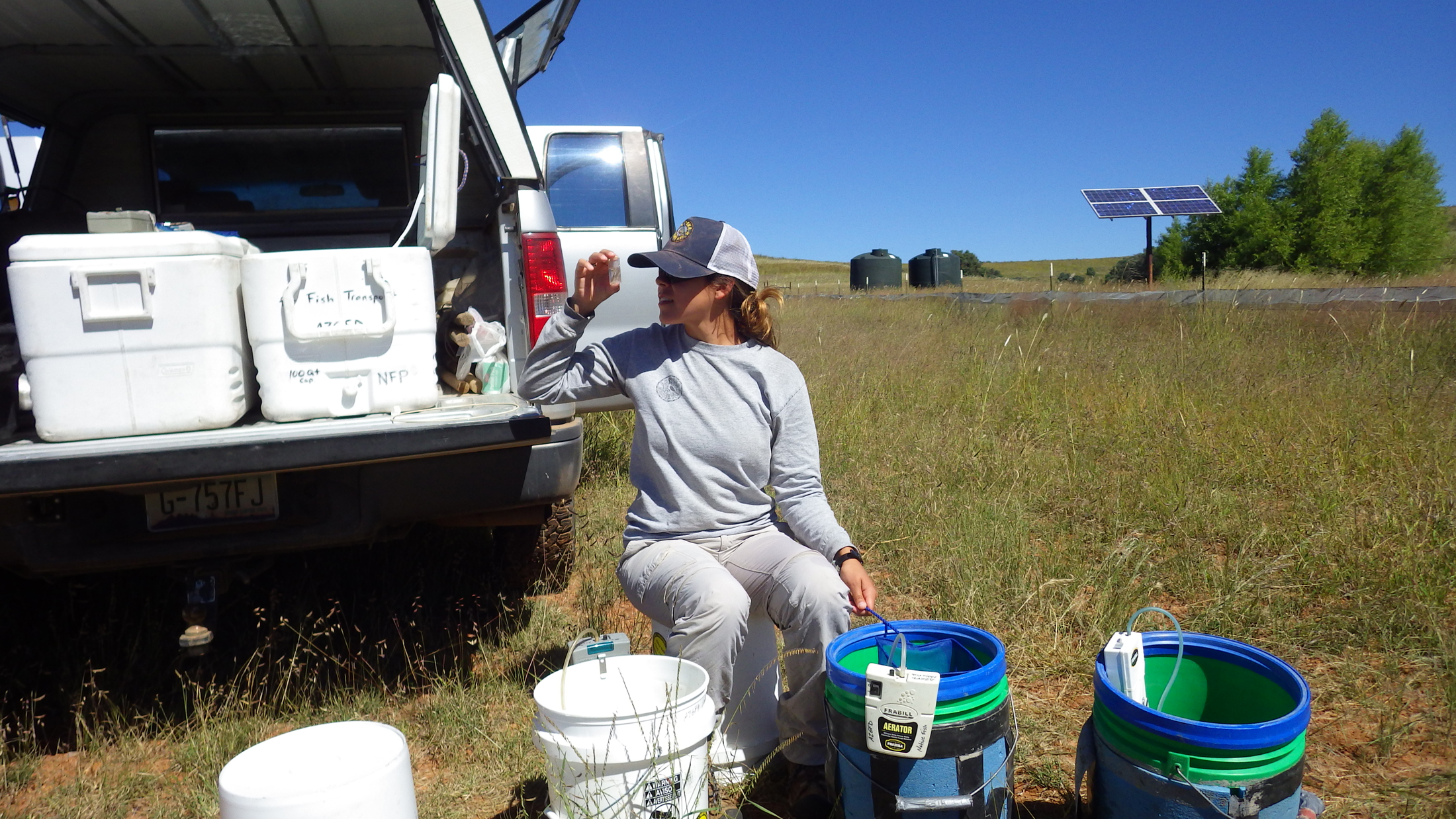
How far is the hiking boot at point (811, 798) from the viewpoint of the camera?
204 centimetres

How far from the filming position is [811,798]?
6.70 ft

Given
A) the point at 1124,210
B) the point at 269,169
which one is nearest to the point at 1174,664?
the point at 269,169

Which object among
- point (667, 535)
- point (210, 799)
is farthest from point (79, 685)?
point (667, 535)

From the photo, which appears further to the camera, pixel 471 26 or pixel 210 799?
pixel 471 26

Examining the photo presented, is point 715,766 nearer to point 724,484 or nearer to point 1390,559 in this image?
point 724,484

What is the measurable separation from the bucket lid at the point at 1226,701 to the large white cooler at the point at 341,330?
6.05 ft

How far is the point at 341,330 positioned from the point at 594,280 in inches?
26.3

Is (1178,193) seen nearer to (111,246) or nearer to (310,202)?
(310,202)

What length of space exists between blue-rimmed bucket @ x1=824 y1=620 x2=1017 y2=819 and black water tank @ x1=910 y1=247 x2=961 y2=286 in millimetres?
30857

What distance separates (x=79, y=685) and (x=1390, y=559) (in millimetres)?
4232

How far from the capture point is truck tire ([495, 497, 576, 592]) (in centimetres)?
337

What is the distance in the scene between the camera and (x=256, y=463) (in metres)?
2.10

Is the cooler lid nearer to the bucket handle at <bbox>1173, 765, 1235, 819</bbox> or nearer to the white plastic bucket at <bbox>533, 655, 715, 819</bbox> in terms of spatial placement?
the white plastic bucket at <bbox>533, 655, 715, 819</bbox>

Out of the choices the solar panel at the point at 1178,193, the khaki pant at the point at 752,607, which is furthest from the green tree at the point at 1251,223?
the khaki pant at the point at 752,607
